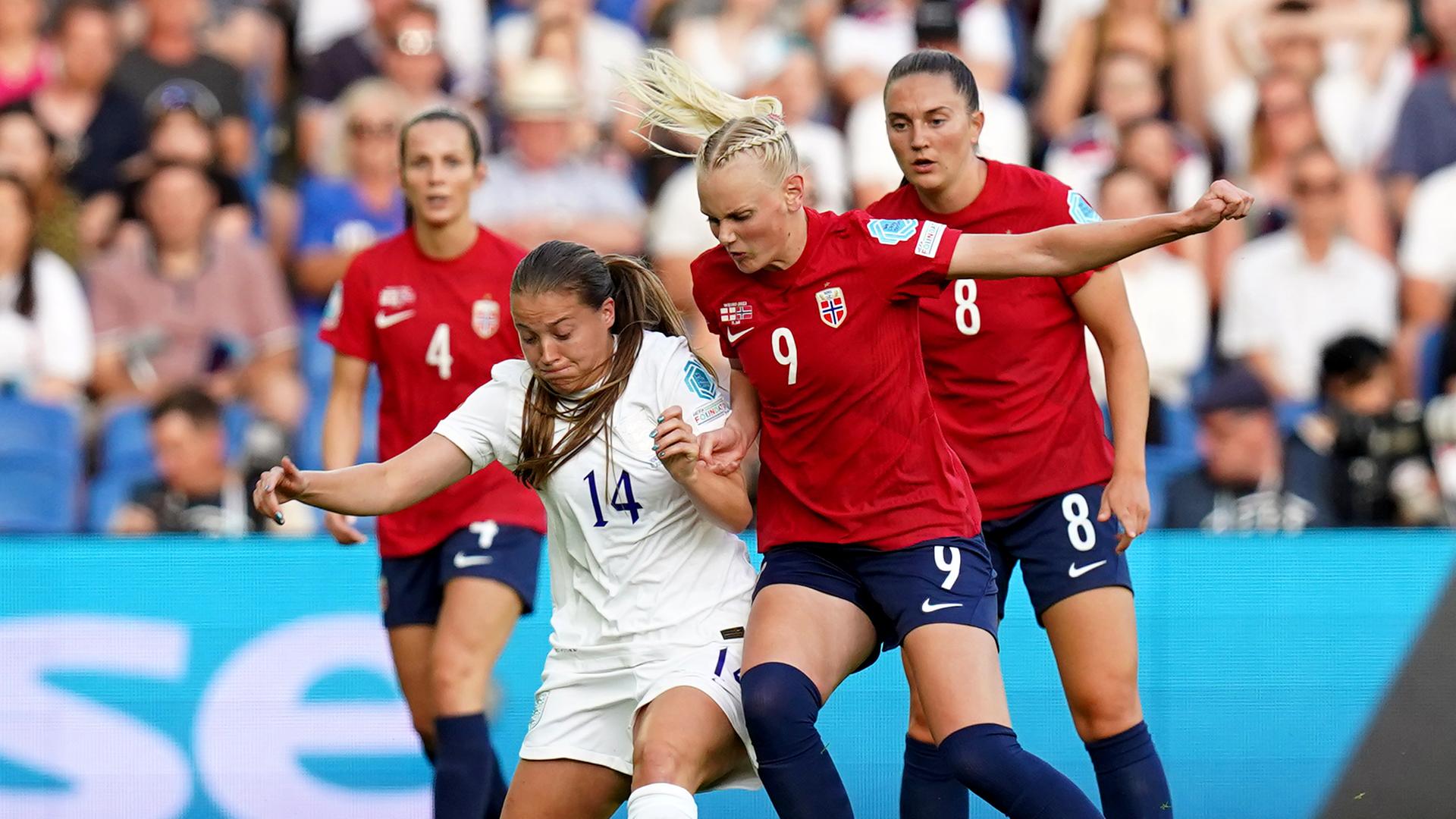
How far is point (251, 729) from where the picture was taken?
19.9 ft

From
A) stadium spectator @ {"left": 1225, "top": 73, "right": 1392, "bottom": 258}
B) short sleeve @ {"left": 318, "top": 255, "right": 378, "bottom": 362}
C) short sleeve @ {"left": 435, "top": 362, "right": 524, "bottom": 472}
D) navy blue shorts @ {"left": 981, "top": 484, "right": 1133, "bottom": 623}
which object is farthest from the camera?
stadium spectator @ {"left": 1225, "top": 73, "right": 1392, "bottom": 258}

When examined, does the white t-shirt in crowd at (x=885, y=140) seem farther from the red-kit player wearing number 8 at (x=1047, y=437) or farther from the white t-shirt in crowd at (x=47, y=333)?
the red-kit player wearing number 8 at (x=1047, y=437)

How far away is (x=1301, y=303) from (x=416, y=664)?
484cm

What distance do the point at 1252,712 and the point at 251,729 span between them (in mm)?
3487

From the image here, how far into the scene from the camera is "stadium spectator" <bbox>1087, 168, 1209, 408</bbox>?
8.11m

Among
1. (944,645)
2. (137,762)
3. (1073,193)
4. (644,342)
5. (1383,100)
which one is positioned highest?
(1383,100)

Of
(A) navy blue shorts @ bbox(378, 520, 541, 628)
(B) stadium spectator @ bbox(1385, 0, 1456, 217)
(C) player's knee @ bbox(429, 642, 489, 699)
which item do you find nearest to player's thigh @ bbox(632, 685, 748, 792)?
(C) player's knee @ bbox(429, 642, 489, 699)

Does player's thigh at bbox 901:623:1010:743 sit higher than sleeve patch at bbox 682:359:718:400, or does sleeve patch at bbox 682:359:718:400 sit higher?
sleeve patch at bbox 682:359:718:400

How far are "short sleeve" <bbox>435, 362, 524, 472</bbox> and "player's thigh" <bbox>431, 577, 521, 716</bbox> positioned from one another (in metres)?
1.03

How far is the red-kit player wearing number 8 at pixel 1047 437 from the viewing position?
4.47 metres

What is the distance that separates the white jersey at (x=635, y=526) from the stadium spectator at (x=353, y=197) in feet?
14.3

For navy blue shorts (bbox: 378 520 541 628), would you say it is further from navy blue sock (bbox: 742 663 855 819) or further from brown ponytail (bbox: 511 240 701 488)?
navy blue sock (bbox: 742 663 855 819)

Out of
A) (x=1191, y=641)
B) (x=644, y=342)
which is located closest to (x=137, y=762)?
(x=644, y=342)

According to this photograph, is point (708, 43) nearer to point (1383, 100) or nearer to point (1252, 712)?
point (1383, 100)
